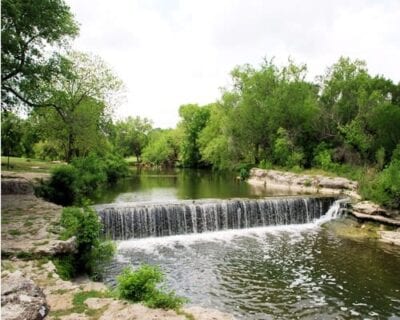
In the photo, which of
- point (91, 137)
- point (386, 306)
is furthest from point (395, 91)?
point (386, 306)

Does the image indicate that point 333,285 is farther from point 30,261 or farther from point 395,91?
point 395,91

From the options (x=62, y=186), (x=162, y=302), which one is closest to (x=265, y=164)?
(x=62, y=186)

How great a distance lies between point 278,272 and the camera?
42.1 ft

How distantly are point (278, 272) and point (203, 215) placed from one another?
23.4 ft

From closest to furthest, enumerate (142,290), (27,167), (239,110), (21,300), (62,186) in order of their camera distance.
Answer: (21,300)
(142,290)
(62,186)
(27,167)
(239,110)

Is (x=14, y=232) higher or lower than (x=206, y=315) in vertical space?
higher

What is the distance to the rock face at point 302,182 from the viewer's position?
1061 inches

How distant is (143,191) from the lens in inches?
1120

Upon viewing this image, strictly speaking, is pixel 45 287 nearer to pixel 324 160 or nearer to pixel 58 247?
pixel 58 247

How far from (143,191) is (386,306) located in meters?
20.3

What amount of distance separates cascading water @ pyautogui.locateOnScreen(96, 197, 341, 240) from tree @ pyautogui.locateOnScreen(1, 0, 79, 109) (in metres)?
6.63

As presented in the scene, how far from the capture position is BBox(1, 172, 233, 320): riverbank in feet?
16.6

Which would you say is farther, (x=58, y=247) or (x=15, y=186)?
(x=15, y=186)

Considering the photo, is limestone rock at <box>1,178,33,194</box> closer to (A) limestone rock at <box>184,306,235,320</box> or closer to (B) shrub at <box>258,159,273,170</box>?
(A) limestone rock at <box>184,306,235,320</box>
